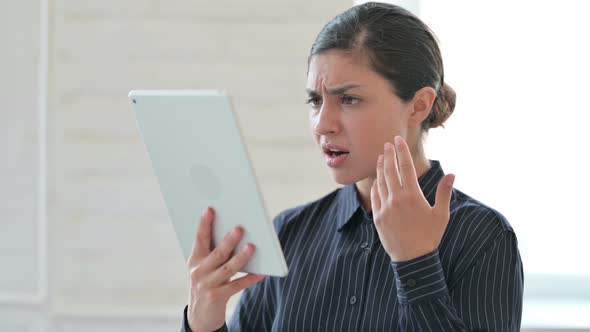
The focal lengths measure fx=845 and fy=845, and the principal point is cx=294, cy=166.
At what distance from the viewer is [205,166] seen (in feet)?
4.09

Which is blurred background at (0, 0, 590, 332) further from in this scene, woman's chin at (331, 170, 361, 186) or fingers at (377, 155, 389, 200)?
fingers at (377, 155, 389, 200)

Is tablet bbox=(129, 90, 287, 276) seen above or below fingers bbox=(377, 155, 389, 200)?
above

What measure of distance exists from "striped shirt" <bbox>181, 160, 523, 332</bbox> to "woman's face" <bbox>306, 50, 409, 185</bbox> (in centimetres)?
14

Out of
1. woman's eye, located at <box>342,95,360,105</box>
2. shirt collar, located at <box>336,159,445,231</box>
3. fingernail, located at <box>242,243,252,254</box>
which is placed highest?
woman's eye, located at <box>342,95,360,105</box>

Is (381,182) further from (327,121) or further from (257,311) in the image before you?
(257,311)

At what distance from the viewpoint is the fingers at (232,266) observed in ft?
4.13

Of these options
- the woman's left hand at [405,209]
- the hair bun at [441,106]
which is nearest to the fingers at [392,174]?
the woman's left hand at [405,209]

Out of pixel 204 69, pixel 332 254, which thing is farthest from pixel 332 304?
pixel 204 69

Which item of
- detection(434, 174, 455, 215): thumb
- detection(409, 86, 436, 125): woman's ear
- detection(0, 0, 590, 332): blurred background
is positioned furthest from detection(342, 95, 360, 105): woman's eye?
detection(0, 0, 590, 332): blurred background

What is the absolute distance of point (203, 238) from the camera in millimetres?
1305

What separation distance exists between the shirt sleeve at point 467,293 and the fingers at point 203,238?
29cm

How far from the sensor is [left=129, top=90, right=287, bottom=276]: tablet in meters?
1.18

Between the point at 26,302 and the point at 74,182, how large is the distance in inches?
13.2

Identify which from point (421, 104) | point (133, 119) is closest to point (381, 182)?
point (421, 104)
